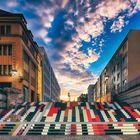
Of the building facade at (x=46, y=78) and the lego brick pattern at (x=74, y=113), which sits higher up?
the building facade at (x=46, y=78)

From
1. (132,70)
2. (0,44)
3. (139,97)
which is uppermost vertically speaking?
(0,44)

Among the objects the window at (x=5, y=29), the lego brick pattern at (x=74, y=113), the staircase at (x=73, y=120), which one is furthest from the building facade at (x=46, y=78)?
the staircase at (x=73, y=120)

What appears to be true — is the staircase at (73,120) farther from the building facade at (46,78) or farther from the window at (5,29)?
the building facade at (46,78)

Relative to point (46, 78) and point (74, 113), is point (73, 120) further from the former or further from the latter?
point (46, 78)

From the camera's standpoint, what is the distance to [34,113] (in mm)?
26016

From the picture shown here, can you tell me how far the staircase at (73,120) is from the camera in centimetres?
1978

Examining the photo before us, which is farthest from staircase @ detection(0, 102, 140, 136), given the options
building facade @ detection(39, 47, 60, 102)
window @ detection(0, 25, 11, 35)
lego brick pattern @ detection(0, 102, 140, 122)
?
building facade @ detection(39, 47, 60, 102)

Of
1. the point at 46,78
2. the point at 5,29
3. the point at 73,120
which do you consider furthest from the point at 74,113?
the point at 46,78

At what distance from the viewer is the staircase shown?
64.9 feet

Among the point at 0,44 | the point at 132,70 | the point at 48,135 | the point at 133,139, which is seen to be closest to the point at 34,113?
the point at 48,135

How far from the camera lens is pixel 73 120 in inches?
914

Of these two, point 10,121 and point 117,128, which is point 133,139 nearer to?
point 117,128

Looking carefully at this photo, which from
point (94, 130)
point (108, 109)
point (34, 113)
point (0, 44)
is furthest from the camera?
point (0, 44)

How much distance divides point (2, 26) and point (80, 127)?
2724cm
